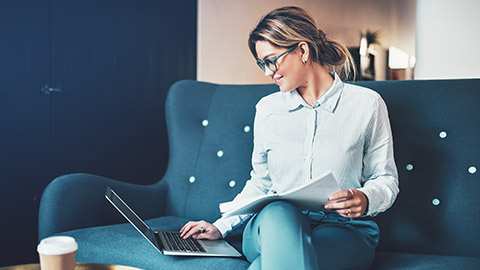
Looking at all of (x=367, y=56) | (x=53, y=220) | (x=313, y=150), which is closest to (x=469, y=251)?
(x=313, y=150)

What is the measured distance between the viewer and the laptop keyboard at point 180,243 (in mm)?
1334

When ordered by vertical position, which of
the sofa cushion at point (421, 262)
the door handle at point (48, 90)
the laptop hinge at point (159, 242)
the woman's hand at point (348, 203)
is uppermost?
the door handle at point (48, 90)

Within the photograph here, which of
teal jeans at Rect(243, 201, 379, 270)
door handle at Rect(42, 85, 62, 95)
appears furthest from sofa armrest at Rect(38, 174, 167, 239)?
door handle at Rect(42, 85, 62, 95)

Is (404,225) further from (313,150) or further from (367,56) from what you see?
(367,56)

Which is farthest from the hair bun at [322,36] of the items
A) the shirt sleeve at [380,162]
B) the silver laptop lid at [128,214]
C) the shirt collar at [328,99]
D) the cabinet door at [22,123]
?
the cabinet door at [22,123]

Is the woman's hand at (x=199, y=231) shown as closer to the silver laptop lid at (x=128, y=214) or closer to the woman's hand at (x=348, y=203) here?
the silver laptop lid at (x=128, y=214)

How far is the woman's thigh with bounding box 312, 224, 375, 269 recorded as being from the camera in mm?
1146

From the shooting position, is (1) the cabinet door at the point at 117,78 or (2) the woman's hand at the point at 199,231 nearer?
(2) the woman's hand at the point at 199,231

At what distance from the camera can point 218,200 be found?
182cm

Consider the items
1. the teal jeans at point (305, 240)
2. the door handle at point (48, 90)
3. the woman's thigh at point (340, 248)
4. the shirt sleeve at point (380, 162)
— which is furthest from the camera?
the door handle at point (48, 90)

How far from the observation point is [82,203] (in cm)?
163

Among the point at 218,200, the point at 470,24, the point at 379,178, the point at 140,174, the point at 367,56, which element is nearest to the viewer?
the point at 379,178

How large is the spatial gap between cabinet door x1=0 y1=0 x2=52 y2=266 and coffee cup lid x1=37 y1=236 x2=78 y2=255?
158 centimetres

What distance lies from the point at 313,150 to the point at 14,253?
5.20 ft
